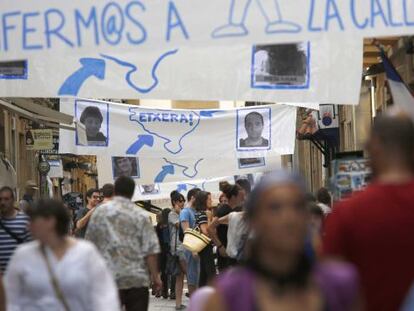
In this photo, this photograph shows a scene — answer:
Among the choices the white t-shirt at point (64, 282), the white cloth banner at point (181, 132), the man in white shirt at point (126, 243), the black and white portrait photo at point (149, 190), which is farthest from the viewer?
the black and white portrait photo at point (149, 190)

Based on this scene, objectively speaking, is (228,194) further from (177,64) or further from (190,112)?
(177,64)

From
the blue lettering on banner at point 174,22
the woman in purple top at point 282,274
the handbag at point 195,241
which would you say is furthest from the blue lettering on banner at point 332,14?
the handbag at point 195,241

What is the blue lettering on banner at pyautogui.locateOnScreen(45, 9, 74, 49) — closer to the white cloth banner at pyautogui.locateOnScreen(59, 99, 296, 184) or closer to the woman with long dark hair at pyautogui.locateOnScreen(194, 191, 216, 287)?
the woman with long dark hair at pyautogui.locateOnScreen(194, 191, 216, 287)

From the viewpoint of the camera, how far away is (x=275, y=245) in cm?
361

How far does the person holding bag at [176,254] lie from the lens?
17000mm

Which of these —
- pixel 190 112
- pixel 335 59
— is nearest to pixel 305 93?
pixel 335 59

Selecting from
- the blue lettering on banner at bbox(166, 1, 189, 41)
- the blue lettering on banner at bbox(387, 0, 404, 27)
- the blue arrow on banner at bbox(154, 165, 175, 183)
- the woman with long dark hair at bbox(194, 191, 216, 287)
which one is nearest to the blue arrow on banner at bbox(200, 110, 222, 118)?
the woman with long dark hair at bbox(194, 191, 216, 287)

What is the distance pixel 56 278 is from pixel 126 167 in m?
13.3

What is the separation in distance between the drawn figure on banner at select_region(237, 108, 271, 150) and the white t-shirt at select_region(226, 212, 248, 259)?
426cm

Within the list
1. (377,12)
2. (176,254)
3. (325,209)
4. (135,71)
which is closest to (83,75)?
(135,71)

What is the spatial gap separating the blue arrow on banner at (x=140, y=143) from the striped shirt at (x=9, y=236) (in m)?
6.29

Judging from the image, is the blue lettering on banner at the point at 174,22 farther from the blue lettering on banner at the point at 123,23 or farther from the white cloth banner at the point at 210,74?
the white cloth banner at the point at 210,74

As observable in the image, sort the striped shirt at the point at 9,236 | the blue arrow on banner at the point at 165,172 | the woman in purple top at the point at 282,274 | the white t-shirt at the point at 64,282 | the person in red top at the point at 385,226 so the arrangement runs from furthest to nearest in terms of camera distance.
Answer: the blue arrow on banner at the point at 165,172
the striped shirt at the point at 9,236
the white t-shirt at the point at 64,282
the person in red top at the point at 385,226
the woman in purple top at the point at 282,274

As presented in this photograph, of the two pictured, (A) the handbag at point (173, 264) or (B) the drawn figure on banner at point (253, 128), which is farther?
(A) the handbag at point (173, 264)
